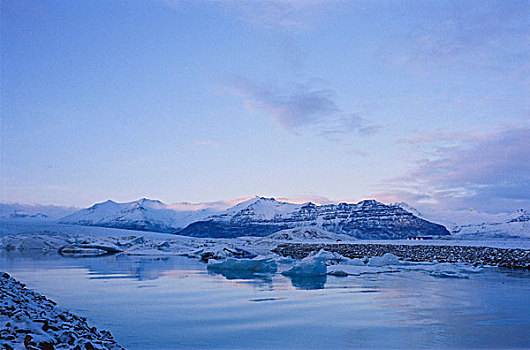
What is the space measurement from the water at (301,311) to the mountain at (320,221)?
77.9 meters

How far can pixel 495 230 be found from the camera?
88.8m

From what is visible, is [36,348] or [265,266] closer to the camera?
[36,348]

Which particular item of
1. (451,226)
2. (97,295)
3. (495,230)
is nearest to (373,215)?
(495,230)

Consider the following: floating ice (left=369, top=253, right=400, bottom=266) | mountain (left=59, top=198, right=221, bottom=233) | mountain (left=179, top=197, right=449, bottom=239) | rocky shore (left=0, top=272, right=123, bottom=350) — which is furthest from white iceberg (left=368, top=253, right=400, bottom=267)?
mountain (left=59, top=198, right=221, bottom=233)

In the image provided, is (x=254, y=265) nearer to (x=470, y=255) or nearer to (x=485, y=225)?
(x=470, y=255)

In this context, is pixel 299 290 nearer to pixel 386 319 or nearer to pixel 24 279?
pixel 386 319

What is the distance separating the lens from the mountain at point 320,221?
92250mm

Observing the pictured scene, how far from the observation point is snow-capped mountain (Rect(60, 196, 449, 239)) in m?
94.0

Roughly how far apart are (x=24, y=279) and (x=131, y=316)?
7583 mm

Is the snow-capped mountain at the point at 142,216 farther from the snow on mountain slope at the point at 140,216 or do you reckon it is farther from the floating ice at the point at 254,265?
the floating ice at the point at 254,265

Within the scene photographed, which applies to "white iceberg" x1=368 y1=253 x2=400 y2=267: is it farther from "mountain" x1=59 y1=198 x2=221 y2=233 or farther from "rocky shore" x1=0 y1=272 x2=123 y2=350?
"mountain" x1=59 y1=198 x2=221 y2=233

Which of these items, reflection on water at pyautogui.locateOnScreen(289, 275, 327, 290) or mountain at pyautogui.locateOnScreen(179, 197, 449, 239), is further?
mountain at pyautogui.locateOnScreen(179, 197, 449, 239)

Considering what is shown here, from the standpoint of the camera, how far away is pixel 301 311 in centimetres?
779

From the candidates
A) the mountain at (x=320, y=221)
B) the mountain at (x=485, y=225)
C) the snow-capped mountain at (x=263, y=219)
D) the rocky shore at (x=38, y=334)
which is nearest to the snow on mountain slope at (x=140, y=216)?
the snow-capped mountain at (x=263, y=219)
